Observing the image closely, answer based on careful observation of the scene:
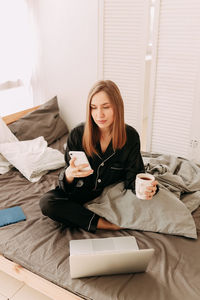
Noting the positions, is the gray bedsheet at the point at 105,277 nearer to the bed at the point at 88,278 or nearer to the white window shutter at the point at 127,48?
the bed at the point at 88,278

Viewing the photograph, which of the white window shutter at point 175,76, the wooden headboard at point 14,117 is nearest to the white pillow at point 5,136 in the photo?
the wooden headboard at point 14,117

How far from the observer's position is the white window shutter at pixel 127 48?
2.54 m

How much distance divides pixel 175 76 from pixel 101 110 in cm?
121

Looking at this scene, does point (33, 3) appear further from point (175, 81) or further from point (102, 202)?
point (102, 202)

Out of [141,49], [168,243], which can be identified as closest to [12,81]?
[141,49]

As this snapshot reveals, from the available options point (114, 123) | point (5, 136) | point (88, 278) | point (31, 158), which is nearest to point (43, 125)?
point (5, 136)

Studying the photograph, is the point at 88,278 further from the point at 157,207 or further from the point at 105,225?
the point at 157,207

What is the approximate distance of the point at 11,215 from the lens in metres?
1.70

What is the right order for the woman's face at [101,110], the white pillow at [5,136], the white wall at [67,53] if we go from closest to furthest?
the woman's face at [101,110]
the white pillow at [5,136]
the white wall at [67,53]

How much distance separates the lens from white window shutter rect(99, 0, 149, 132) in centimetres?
254

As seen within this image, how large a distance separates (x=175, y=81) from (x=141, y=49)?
392 millimetres

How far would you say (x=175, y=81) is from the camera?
254cm

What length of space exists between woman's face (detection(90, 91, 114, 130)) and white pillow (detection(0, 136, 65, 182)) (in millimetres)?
718

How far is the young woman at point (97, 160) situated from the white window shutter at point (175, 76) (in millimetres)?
993
